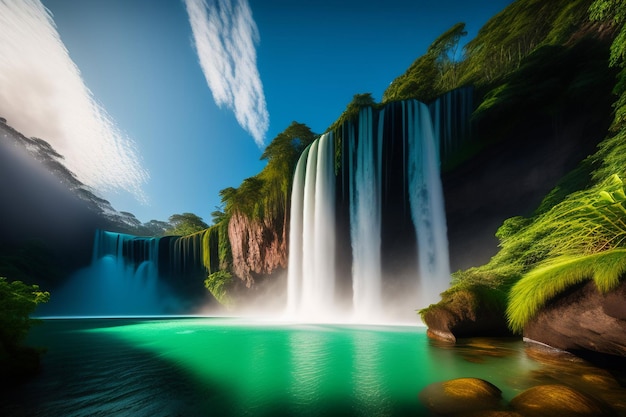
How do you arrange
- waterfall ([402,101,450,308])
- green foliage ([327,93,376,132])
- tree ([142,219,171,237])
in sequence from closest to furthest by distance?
waterfall ([402,101,450,308])
green foliage ([327,93,376,132])
tree ([142,219,171,237])

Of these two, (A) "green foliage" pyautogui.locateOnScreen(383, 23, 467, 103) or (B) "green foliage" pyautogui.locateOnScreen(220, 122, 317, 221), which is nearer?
(A) "green foliage" pyautogui.locateOnScreen(383, 23, 467, 103)

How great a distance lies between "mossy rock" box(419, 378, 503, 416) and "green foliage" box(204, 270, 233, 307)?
1071 inches

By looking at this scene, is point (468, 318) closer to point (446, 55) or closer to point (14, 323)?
point (14, 323)

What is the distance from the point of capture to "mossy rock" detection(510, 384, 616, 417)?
8.91 ft

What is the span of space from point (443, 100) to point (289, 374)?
18730mm

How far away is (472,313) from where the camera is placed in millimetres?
7551

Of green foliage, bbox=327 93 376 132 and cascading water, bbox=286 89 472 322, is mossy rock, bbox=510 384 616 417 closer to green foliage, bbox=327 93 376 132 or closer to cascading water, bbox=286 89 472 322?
cascading water, bbox=286 89 472 322

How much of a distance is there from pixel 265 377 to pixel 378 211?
1472 centimetres

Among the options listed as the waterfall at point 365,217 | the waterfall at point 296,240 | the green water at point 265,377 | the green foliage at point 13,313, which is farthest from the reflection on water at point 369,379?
the waterfall at point 296,240

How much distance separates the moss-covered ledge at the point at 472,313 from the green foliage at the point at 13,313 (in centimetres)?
965

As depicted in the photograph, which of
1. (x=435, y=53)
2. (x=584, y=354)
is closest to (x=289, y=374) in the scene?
(x=584, y=354)

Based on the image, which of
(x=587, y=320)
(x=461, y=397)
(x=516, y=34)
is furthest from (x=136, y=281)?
(x=516, y=34)

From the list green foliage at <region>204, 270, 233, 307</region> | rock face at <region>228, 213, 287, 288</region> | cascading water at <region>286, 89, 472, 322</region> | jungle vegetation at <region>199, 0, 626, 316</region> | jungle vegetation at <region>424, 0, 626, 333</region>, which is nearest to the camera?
jungle vegetation at <region>424, 0, 626, 333</region>

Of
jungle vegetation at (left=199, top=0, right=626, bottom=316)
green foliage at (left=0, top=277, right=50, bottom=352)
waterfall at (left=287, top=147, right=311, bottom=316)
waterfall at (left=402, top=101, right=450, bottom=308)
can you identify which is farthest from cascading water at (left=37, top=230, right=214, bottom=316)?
green foliage at (left=0, top=277, right=50, bottom=352)
